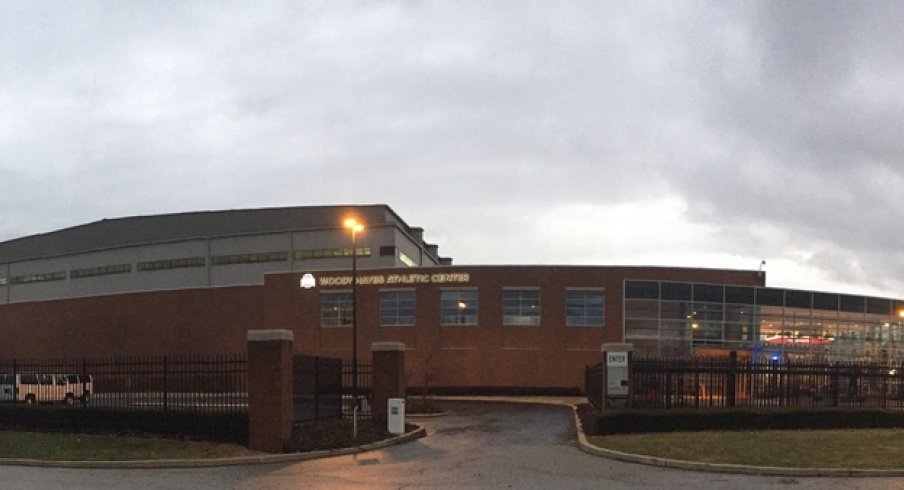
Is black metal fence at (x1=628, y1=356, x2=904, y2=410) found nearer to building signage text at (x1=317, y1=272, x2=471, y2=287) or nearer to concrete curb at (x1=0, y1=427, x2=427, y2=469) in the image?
concrete curb at (x1=0, y1=427, x2=427, y2=469)

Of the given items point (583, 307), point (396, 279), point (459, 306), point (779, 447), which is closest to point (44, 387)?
point (396, 279)

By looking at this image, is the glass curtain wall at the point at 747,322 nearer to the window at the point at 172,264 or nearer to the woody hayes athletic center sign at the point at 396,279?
the woody hayes athletic center sign at the point at 396,279

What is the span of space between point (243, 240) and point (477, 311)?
24.4m

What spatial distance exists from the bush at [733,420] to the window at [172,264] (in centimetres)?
5428

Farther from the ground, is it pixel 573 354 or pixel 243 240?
pixel 243 240

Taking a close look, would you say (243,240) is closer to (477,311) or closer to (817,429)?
(477,311)

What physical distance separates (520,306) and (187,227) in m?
35.8

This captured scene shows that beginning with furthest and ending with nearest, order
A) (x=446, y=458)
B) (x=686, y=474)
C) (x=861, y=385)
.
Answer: (x=861, y=385)
(x=446, y=458)
(x=686, y=474)

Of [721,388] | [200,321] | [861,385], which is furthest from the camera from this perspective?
[200,321]

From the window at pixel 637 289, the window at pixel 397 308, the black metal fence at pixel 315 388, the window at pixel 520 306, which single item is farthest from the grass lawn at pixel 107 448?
the window at pixel 637 289

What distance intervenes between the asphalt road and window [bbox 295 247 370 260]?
4508cm

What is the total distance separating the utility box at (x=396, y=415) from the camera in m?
23.9

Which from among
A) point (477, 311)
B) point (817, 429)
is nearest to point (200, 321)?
point (477, 311)

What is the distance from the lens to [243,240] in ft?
228
